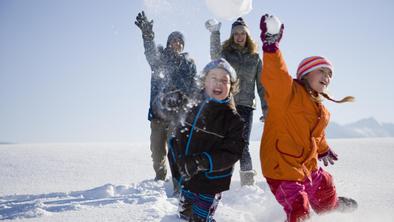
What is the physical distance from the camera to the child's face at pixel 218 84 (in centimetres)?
288

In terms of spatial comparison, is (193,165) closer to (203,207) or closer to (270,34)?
(203,207)

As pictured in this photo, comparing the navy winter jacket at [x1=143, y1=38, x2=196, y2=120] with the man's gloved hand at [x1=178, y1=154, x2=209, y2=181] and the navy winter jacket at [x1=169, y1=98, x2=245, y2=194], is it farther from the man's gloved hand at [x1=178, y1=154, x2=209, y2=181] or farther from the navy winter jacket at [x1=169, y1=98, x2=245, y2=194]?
the man's gloved hand at [x1=178, y1=154, x2=209, y2=181]

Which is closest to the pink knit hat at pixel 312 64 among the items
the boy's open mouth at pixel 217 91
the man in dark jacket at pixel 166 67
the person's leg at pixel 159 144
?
the boy's open mouth at pixel 217 91

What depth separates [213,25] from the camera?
4855 mm

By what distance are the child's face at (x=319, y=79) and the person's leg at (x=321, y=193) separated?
2.64 feet

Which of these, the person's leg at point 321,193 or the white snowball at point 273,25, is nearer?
the white snowball at point 273,25

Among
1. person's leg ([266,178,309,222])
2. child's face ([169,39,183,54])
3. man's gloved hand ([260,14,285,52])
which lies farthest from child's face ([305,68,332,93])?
child's face ([169,39,183,54])

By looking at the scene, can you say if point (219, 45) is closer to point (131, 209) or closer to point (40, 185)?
point (131, 209)

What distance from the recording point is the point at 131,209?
150 inches

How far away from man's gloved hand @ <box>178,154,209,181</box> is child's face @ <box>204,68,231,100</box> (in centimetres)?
56

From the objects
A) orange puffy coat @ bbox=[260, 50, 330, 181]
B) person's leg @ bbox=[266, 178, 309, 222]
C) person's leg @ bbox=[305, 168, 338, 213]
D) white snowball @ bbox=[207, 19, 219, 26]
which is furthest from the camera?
white snowball @ bbox=[207, 19, 219, 26]

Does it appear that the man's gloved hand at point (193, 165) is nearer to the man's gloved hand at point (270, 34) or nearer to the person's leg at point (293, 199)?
the person's leg at point (293, 199)

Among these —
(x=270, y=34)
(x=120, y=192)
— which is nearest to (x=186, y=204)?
(x=270, y=34)

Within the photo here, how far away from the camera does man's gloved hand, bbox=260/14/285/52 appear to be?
9.59 ft
